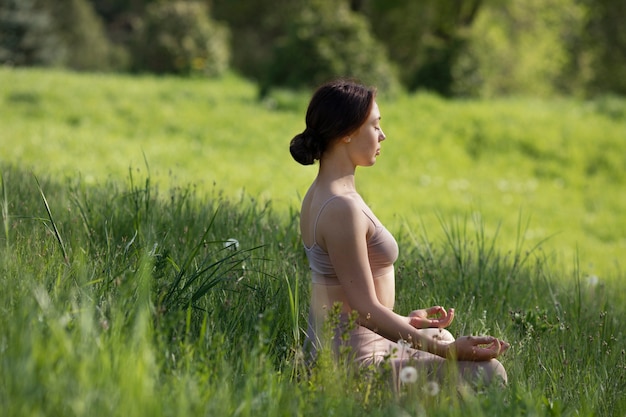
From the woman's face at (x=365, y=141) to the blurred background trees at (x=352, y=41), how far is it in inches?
407

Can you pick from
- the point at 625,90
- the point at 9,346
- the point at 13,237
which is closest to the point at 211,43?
the point at 625,90

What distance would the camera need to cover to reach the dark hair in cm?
318

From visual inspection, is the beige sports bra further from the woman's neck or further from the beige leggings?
the beige leggings

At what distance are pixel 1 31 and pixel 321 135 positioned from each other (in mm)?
25390

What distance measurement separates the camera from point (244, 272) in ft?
12.8

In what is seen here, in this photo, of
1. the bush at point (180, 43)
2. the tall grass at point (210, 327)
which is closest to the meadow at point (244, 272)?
the tall grass at point (210, 327)

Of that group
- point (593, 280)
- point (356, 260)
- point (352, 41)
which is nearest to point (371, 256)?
point (356, 260)

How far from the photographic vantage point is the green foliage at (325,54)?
45.1 feet

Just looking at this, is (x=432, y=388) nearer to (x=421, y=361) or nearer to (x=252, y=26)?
(x=421, y=361)

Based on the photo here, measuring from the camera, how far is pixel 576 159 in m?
12.3

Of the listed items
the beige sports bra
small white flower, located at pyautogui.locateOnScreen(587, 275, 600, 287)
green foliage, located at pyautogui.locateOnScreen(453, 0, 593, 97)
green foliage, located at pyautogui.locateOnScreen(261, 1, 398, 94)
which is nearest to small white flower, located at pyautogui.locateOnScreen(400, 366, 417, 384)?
the beige sports bra

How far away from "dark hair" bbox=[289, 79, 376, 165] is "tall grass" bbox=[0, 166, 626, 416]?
0.45 meters

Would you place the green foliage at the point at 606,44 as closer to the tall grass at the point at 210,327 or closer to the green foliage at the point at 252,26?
the green foliage at the point at 252,26

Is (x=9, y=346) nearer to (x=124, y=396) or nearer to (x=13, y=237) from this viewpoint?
(x=124, y=396)
